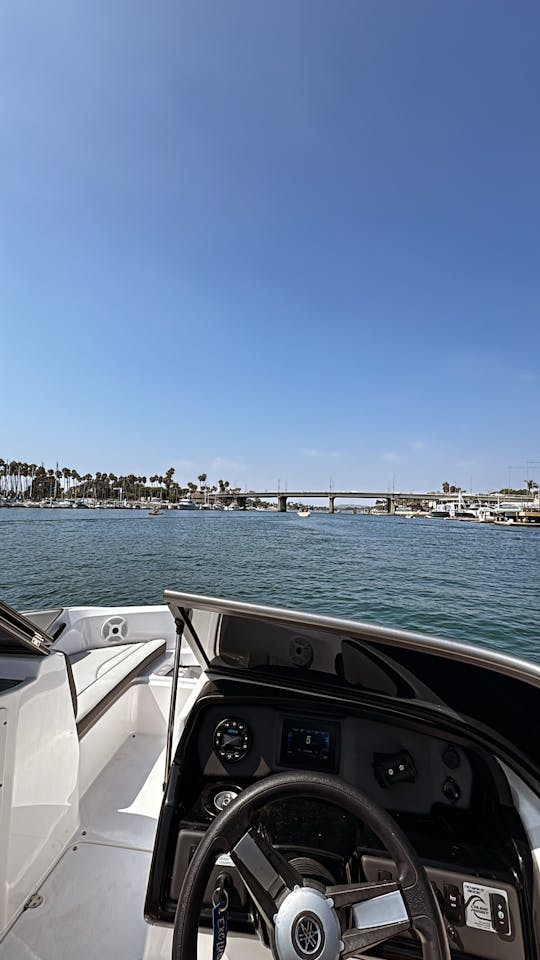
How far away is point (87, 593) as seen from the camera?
12297mm

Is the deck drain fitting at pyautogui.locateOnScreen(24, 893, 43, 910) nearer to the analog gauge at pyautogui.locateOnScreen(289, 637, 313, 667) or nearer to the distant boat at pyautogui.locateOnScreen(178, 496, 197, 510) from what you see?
the analog gauge at pyautogui.locateOnScreen(289, 637, 313, 667)

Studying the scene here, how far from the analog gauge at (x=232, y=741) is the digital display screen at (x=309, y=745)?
155 millimetres

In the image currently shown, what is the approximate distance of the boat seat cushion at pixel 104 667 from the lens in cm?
247

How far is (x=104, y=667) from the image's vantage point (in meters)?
2.96

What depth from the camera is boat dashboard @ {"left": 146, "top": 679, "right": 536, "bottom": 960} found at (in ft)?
4.34

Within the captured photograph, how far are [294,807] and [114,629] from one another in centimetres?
248

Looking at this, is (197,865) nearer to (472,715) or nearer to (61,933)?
(472,715)

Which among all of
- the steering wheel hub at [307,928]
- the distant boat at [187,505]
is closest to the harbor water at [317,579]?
the steering wheel hub at [307,928]

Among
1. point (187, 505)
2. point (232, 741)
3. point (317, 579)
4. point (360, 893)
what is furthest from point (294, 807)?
point (187, 505)

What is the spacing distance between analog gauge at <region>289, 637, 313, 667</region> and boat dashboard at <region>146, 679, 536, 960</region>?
17 centimetres

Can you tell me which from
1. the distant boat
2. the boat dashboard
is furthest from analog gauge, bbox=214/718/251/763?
the distant boat

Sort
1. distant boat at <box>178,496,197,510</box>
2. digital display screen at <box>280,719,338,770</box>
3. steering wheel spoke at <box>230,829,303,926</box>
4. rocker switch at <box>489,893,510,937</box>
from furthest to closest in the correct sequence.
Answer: distant boat at <box>178,496,197,510</box> < digital display screen at <box>280,719,338,770</box> < rocker switch at <box>489,893,510,937</box> < steering wheel spoke at <box>230,829,303,926</box>

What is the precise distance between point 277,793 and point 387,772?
2.36 ft

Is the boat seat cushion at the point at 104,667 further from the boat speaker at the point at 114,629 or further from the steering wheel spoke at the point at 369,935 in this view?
the steering wheel spoke at the point at 369,935
